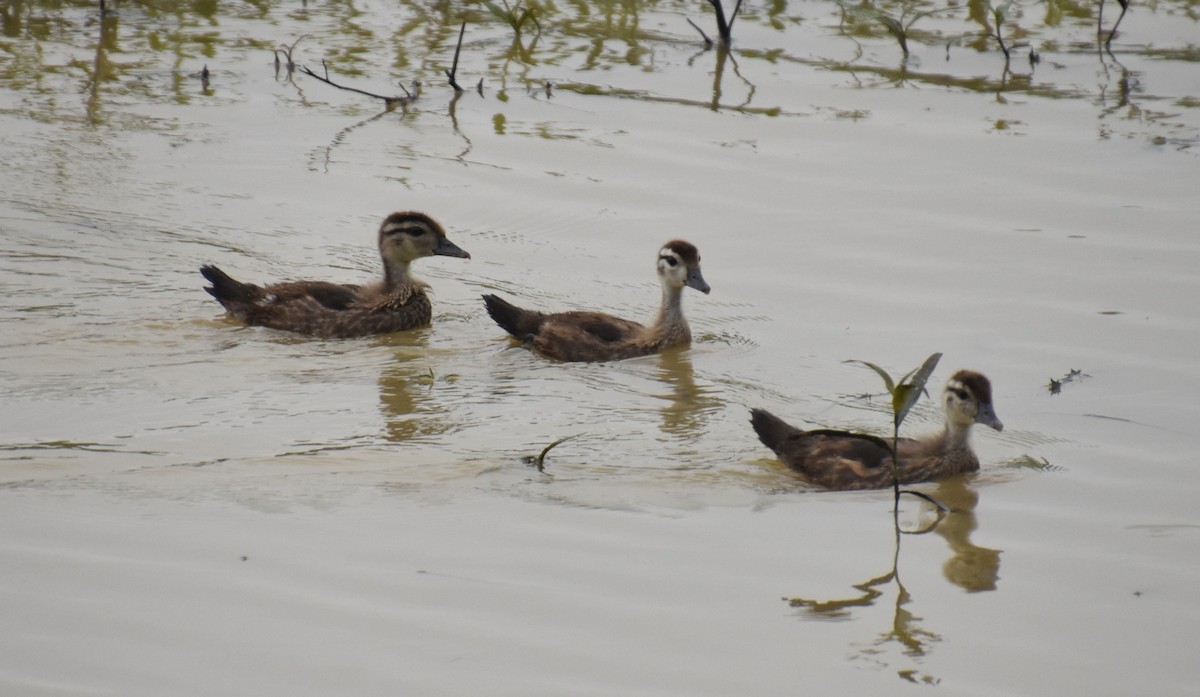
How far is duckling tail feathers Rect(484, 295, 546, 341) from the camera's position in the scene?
1070cm

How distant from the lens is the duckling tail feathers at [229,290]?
36.5 feet

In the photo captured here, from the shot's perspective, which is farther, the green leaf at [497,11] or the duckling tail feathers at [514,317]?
the green leaf at [497,11]

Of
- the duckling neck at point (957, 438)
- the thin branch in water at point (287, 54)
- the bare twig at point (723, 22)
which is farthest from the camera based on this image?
the bare twig at point (723, 22)

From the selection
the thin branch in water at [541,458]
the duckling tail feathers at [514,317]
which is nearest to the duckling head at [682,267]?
the duckling tail feathers at [514,317]

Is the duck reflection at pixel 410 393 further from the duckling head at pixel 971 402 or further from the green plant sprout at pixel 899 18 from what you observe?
the green plant sprout at pixel 899 18

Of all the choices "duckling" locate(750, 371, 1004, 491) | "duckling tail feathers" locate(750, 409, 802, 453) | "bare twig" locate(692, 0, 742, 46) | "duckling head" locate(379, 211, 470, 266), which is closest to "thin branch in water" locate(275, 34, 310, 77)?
"bare twig" locate(692, 0, 742, 46)

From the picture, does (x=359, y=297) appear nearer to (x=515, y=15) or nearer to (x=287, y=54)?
(x=287, y=54)

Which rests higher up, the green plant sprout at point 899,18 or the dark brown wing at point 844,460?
the green plant sprout at point 899,18

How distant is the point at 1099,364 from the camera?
9727mm

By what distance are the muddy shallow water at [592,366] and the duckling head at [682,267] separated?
19.9 inches

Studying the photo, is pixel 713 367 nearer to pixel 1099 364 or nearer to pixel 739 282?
pixel 739 282

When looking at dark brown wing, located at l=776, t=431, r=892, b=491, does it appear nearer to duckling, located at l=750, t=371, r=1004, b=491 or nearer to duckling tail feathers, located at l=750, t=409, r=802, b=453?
duckling, located at l=750, t=371, r=1004, b=491

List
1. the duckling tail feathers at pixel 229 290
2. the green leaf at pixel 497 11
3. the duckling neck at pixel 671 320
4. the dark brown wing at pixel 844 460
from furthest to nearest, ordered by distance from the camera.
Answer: the green leaf at pixel 497 11 < the duckling tail feathers at pixel 229 290 < the duckling neck at pixel 671 320 < the dark brown wing at pixel 844 460

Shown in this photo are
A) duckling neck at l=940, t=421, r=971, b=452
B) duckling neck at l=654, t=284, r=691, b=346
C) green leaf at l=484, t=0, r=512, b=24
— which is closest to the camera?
duckling neck at l=940, t=421, r=971, b=452
